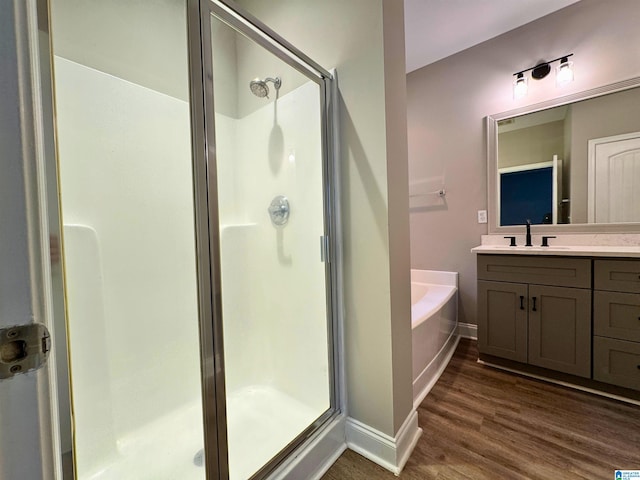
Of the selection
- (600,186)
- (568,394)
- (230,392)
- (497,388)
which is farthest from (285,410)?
(600,186)

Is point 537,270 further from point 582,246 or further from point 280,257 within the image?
point 280,257

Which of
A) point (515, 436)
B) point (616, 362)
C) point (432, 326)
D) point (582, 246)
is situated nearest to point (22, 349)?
point (515, 436)

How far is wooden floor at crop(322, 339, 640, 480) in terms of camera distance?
108 centimetres

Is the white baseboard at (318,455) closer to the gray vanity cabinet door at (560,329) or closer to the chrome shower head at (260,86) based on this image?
the gray vanity cabinet door at (560,329)

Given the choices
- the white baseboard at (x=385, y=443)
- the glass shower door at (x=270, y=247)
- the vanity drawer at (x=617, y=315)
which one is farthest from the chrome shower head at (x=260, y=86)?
the vanity drawer at (x=617, y=315)

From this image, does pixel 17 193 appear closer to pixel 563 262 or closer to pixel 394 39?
pixel 394 39

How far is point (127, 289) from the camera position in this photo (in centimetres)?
128

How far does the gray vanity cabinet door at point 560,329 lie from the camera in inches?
61.0

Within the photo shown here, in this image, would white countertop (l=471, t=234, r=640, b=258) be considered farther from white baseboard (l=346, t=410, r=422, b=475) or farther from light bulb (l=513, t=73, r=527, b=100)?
white baseboard (l=346, t=410, r=422, b=475)

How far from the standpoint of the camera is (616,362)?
1468 millimetres

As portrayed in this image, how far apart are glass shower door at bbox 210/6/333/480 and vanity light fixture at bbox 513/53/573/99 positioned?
186 cm

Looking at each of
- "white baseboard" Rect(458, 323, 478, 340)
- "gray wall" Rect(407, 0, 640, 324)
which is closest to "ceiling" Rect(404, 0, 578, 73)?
"gray wall" Rect(407, 0, 640, 324)

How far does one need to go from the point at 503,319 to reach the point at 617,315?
0.54 metres

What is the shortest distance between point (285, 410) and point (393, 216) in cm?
115
